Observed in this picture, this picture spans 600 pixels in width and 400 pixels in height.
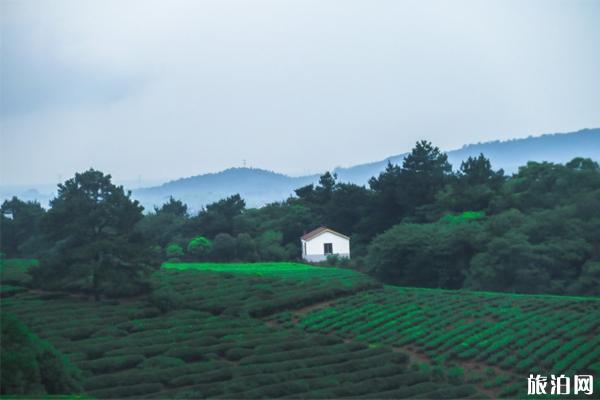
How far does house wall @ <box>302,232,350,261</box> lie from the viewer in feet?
178

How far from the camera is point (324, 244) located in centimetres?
5441

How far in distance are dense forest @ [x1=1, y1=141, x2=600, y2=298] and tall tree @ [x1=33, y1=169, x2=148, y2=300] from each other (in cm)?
5

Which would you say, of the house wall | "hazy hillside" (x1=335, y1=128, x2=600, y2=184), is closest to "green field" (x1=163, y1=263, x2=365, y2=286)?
the house wall

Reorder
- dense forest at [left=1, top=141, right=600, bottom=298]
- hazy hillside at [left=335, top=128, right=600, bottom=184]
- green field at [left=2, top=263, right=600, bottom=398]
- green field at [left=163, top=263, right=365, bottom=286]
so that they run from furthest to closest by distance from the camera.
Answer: hazy hillside at [left=335, top=128, right=600, bottom=184] < green field at [left=163, top=263, right=365, bottom=286] < dense forest at [left=1, top=141, right=600, bottom=298] < green field at [left=2, top=263, right=600, bottom=398]

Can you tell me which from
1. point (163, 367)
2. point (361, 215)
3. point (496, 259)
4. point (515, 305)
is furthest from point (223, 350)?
point (361, 215)

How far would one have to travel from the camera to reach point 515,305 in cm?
2948

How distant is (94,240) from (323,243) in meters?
25.5

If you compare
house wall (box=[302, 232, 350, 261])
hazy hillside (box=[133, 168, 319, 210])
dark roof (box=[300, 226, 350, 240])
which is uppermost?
hazy hillside (box=[133, 168, 319, 210])

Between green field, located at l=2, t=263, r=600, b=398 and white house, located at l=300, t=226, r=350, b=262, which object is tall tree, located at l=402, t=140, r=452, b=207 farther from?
green field, located at l=2, t=263, r=600, b=398

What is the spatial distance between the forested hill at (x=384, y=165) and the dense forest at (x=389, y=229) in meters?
60.3

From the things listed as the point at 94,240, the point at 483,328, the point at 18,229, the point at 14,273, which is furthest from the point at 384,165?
the point at 483,328

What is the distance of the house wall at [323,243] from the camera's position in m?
54.3

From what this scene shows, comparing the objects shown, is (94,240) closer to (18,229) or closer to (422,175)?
(18,229)

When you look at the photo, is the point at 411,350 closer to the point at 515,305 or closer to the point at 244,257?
the point at 515,305
